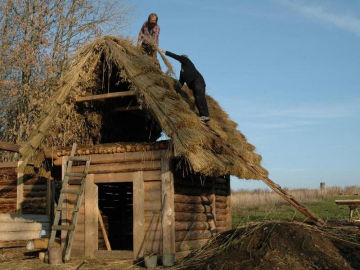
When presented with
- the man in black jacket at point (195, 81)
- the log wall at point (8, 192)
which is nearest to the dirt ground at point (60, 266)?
the log wall at point (8, 192)

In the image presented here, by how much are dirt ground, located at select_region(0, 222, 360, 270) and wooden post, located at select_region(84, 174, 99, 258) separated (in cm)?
306

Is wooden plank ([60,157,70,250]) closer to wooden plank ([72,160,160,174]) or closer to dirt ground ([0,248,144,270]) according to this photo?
wooden plank ([72,160,160,174])

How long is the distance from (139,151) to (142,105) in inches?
41.7

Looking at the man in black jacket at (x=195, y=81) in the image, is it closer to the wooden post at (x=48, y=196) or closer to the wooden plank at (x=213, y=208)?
the wooden plank at (x=213, y=208)

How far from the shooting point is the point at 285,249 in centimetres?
720

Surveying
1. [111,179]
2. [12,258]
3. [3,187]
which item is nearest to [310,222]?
[111,179]

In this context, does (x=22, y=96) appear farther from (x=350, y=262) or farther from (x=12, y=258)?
(x=350, y=262)

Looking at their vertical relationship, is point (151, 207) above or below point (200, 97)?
below

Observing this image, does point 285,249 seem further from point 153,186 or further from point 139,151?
point 139,151

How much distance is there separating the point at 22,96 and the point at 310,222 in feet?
58.4

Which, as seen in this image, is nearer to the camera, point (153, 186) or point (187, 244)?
point (153, 186)

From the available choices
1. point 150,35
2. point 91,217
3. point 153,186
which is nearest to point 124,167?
point 153,186

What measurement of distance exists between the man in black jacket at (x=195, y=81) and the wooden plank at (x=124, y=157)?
64.9 inches

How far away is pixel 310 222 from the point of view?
8734mm
